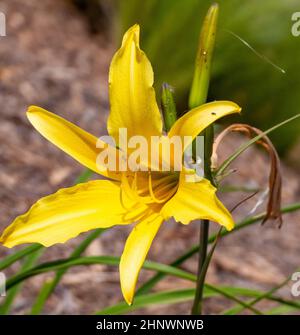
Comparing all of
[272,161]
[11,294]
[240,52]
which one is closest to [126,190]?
[272,161]

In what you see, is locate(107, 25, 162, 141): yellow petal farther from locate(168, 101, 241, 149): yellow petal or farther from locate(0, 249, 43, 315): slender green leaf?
locate(0, 249, 43, 315): slender green leaf

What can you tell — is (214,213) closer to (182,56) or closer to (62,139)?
(62,139)

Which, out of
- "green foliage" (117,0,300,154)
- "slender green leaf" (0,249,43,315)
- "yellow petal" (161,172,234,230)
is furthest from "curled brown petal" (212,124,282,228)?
"green foliage" (117,0,300,154)

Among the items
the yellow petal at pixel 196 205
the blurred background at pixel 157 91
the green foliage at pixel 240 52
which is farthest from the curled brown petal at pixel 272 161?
the green foliage at pixel 240 52
